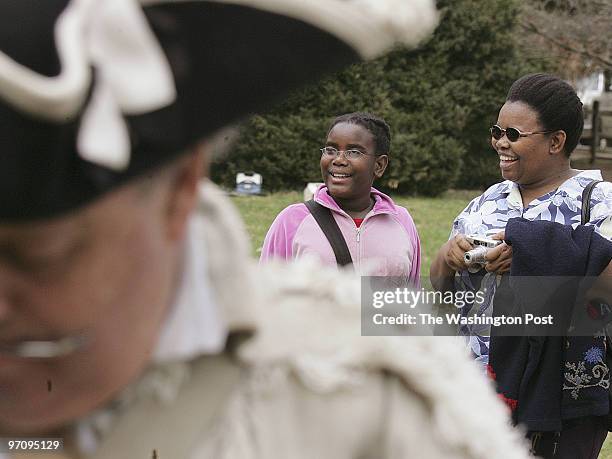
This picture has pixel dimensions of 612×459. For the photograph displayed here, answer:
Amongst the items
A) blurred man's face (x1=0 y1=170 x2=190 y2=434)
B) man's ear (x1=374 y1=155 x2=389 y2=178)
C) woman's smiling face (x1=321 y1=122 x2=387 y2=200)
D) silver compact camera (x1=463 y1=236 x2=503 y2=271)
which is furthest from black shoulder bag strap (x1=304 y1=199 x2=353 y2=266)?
blurred man's face (x1=0 y1=170 x2=190 y2=434)

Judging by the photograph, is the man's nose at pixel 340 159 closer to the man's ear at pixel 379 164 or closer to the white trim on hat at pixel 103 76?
the man's ear at pixel 379 164

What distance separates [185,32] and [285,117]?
1382 centimetres

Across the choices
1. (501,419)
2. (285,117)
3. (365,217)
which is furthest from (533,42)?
(501,419)

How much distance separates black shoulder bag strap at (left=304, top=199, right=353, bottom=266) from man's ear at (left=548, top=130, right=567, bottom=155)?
92cm

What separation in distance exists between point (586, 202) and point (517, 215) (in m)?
0.25

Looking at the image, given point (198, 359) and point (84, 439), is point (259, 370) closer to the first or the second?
point (198, 359)

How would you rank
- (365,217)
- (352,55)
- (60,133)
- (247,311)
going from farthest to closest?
(365,217)
(247,311)
(352,55)
(60,133)

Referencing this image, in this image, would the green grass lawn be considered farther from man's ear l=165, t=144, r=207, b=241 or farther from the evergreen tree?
man's ear l=165, t=144, r=207, b=241

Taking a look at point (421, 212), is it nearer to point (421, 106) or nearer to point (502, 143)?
point (421, 106)

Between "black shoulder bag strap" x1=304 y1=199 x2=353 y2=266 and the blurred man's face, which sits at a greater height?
"black shoulder bag strap" x1=304 y1=199 x2=353 y2=266

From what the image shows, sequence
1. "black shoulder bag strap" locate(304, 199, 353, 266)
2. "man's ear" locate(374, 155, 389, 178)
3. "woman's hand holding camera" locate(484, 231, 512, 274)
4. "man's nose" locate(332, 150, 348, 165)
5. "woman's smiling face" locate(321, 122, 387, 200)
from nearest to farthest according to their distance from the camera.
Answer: "woman's hand holding camera" locate(484, 231, 512, 274)
"black shoulder bag strap" locate(304, 199, 353, 266)
"woman's smiling face" locate(321, 122, 387, 200)
"man's nose" locate(332, 150, 348, 165)
"man's ear" locate(374, 155, 389, 178)

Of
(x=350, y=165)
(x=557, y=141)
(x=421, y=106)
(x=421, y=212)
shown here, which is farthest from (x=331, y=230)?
(x=421, y=106)

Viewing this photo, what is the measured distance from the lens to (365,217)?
4.19 meters

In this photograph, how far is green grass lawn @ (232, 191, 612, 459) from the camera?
34.9 feet
